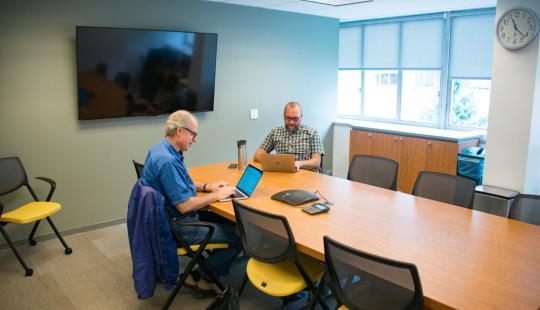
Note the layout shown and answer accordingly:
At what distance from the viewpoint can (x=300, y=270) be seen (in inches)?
98.0

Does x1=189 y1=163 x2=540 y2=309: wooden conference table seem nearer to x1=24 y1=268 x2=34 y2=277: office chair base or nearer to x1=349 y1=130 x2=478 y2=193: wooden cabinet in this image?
x1=24 y1=268 x2=34 y2=277: office chair base

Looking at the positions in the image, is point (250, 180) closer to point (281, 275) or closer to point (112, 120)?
point (281, 275)

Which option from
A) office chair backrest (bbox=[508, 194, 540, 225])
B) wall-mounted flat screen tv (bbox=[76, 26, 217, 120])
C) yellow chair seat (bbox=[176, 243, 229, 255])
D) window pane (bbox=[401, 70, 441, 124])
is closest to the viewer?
office chair backrest (bbox=[508, 194, 540, 225])

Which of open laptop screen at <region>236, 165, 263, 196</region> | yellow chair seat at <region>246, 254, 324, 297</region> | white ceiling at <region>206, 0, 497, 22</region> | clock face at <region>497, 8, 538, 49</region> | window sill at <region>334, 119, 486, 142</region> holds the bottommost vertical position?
yellow chair seat at <region>246, 254, 324, 297</region>

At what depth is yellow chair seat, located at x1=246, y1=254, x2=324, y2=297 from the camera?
246 centimetres

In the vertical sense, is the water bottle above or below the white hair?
below

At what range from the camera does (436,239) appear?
2.37 meters

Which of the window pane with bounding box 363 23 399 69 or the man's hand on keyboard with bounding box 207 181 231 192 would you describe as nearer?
the man's hand on keyboard with bounding box 207 181 231 192

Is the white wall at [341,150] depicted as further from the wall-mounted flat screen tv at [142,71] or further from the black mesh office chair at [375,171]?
the black mesh office chair at [375,171]

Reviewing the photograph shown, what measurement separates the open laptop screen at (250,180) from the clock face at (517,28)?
8.88ft

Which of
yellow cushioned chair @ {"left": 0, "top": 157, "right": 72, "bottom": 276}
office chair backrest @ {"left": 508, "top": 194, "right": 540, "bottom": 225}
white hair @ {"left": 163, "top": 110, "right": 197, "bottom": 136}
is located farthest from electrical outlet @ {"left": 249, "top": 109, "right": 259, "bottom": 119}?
office chair backrest @ {"left": 508, "top": 194, "right": 540, "bottom": 225}

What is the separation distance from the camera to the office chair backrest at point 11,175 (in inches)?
153

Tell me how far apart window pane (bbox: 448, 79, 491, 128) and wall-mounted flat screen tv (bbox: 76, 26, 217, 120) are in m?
3.23

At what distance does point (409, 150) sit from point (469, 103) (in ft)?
3.41
